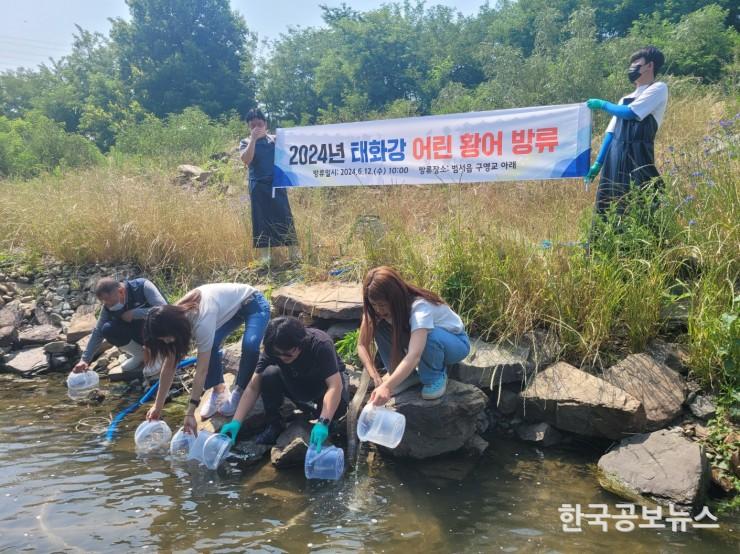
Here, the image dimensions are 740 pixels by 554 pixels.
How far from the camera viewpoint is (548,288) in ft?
14.6

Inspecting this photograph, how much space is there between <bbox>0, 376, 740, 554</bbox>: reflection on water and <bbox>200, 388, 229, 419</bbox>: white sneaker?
18.5 inches

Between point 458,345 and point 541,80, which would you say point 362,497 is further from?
point 541,80

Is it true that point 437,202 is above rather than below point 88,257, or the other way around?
above

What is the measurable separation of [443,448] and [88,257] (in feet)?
19.5

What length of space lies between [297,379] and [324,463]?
59 cm

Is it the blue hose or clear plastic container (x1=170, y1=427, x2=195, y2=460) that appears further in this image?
the blue hose

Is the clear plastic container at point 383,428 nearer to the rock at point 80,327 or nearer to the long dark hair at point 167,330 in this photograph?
the long dark hair at point 167,330

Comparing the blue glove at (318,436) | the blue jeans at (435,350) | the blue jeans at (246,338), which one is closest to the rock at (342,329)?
the blue jeans at (246,338)

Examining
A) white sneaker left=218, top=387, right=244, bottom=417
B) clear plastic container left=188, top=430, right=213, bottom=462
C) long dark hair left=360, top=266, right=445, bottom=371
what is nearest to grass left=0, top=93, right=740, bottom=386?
long dark hair left=360, top=266, right=445, bottom=371

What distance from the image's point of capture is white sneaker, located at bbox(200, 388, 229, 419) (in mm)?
4328

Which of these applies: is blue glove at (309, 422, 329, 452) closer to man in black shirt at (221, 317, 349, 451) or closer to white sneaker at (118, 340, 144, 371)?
man in black shirt at (221, 317, 349, 451)

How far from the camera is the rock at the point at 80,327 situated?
6398 mm

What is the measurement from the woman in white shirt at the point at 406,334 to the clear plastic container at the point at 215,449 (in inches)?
41.6

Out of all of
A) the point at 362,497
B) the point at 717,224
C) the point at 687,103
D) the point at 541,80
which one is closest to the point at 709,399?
the point at 717,224
